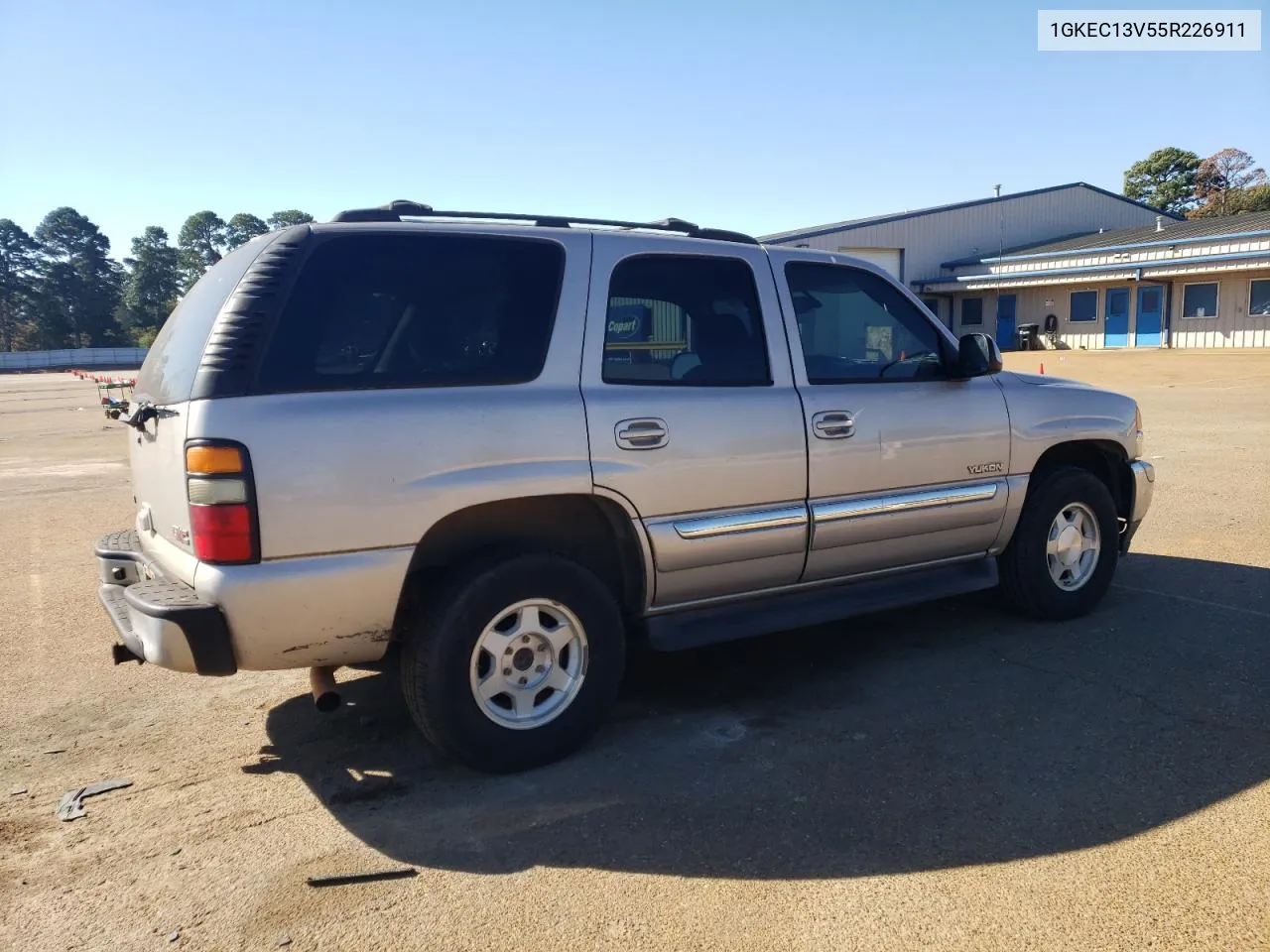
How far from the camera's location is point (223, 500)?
311 centimetres

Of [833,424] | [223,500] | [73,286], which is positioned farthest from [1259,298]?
[73,286]

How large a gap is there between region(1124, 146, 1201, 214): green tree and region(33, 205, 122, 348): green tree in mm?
86945

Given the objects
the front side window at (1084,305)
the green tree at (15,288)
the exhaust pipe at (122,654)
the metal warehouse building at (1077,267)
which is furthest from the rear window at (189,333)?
the green tree at (15,288)

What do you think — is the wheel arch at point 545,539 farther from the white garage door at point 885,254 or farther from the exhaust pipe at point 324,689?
the white garage door at point 885,254

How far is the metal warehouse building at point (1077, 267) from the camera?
33.4 meters

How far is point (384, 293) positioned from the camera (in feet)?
11.5

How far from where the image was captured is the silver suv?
3211mm

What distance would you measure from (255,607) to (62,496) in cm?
881

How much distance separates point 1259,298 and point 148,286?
87230 millimetres

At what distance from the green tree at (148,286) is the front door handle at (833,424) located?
91794 mm

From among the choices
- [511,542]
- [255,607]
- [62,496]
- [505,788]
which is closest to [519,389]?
[511,542]

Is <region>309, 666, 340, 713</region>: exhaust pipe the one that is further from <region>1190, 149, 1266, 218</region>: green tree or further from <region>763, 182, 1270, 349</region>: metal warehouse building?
<region>1190, 149, 1266, 218</region>: green tree

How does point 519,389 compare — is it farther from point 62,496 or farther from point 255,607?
point 62,496

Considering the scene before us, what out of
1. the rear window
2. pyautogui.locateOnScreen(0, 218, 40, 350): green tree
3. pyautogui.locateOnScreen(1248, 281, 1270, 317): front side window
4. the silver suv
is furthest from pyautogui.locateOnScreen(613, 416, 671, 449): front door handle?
pyautogui.locateOnScreen(0, 218, 40, 350): green tree
